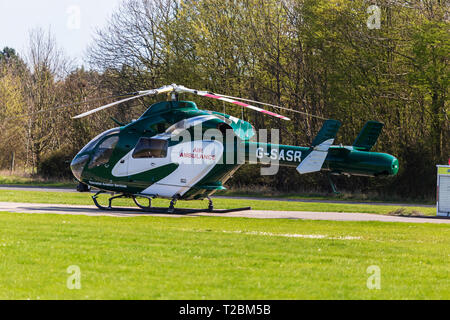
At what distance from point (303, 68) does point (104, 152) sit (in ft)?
72.0

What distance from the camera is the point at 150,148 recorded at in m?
21.6

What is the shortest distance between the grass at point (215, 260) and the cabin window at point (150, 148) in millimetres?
3882

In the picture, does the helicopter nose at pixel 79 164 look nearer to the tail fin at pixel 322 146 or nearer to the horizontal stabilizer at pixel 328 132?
the tail fin at pixel 322 146

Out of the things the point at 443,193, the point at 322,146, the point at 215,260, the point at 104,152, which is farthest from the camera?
the point at 443,193

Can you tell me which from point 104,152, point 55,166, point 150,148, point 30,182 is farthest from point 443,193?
point 55,166

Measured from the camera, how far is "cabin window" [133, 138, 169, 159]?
21453 millimetres

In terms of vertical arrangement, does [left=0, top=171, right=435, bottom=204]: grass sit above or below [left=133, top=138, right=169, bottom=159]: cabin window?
below

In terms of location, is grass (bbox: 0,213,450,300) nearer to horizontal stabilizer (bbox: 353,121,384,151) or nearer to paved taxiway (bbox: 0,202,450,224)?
paved taxiway (bbox: 0,202,450,224)

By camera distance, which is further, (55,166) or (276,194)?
(55,166)

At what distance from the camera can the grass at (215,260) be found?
877cm

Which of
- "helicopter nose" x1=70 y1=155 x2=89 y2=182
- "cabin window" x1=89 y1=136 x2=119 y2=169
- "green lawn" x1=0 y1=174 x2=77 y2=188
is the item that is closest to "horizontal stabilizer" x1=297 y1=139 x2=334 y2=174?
"cabin window" x1=89 y1=136 x2=119 y2=169

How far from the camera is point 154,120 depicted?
70.4 feet

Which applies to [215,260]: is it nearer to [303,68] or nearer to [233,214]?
[233,214]

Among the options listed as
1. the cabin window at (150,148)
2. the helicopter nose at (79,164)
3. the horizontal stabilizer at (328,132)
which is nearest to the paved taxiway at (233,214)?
the helicopter nose at (79,164)
